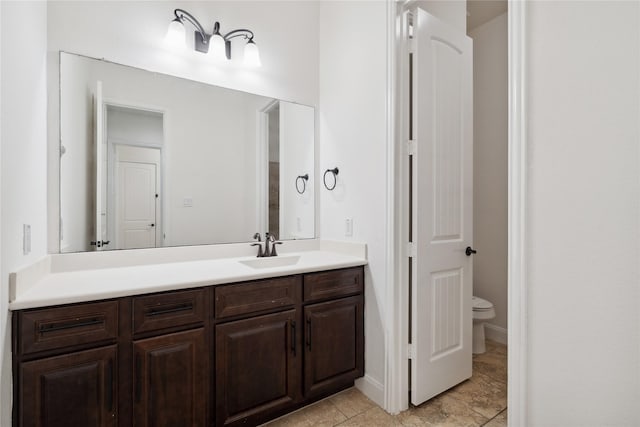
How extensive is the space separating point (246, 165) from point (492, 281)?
2475mm

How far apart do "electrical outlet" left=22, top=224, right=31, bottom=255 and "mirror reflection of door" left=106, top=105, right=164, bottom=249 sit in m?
0.45

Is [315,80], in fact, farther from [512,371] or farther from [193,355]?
[512,371]

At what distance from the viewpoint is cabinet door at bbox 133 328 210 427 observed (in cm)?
132

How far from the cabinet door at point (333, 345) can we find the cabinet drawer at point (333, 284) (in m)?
0.05

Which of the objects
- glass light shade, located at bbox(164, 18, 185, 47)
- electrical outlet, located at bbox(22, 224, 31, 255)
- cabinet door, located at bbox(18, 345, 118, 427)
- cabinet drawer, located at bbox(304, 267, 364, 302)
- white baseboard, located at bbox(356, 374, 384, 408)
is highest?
glass light shade, located at bbox(164, 18, 185, 47)

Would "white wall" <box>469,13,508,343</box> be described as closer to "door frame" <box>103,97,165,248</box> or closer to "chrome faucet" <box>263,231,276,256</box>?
"chrome faucet" <box>263,231,276,256</box>

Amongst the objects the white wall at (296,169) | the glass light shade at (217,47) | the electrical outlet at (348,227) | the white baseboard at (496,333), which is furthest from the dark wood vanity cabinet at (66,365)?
the white baseboard at (496,333)

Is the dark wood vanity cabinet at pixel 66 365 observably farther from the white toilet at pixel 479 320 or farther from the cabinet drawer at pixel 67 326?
the white toilet at pixel 479 320

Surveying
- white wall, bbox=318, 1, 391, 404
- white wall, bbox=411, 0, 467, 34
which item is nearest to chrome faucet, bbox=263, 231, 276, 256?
white wall, bbox=318, 1, 391, 404

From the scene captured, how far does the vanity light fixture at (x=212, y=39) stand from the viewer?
1.86m

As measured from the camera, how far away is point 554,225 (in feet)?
3.71

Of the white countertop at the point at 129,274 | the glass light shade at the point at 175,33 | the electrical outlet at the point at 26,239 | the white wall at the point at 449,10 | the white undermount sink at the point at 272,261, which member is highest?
the white wall at the point at 449,10

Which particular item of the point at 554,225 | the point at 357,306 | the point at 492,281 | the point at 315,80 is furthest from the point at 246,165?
the point at 492,281

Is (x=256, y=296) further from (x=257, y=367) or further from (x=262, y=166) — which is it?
(x=262, y=166)
